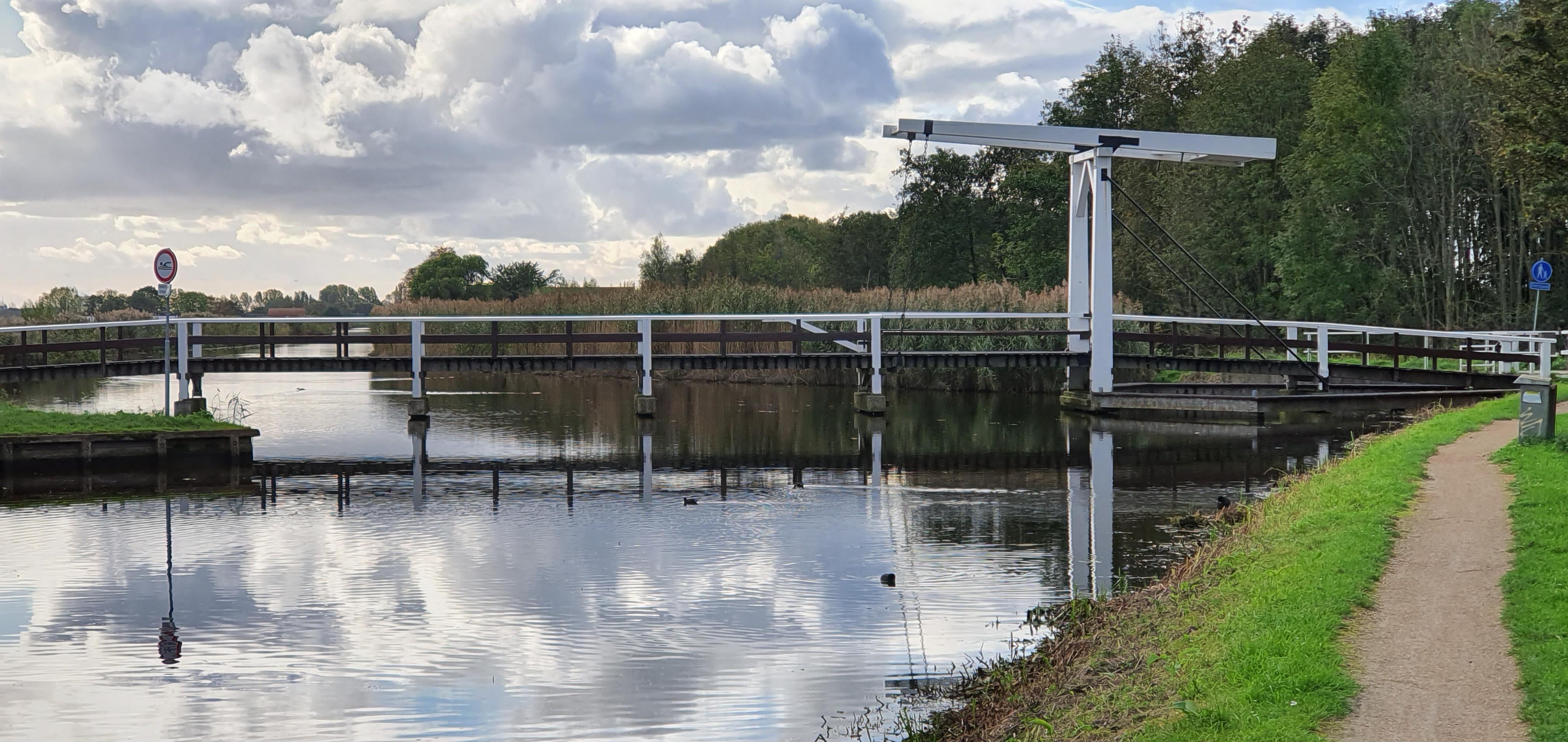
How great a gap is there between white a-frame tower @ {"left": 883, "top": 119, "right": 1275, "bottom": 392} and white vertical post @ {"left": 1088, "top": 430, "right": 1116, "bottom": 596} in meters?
Answer: 3.39

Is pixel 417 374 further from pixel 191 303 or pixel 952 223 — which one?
pixel 191 303

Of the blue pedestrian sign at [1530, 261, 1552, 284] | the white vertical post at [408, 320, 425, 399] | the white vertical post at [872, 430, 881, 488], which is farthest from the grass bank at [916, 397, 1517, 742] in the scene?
the blue pedestrian sign at [1530, 261, 1552, 284]

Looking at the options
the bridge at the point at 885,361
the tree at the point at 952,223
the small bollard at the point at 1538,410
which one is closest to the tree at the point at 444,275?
the tree at the point at 952,223

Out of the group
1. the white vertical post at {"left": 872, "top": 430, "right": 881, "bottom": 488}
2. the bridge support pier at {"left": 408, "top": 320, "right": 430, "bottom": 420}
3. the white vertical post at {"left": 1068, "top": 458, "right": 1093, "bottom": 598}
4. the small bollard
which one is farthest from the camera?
the bridge support pier at {"left": 408, "top": 320, "right": 430, "bottom": 420}

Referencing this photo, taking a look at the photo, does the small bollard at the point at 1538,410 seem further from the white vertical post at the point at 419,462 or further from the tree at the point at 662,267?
the tree at the point at 662,267

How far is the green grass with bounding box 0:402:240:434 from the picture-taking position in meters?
17.6

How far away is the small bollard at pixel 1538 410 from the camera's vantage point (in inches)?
528

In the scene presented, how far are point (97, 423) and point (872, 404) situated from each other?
42.3 feet

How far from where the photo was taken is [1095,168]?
24.5 metres

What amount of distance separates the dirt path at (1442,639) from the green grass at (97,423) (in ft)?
48.5

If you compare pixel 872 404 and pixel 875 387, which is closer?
pixel 872 404

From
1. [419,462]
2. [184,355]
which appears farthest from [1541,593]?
[184,355]

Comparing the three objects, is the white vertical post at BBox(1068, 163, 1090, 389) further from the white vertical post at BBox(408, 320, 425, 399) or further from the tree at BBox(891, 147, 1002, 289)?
the tree at BBox(891, 147, 1002, 289)

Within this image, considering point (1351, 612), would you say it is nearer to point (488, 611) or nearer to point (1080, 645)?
point (1080, 645)
